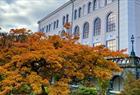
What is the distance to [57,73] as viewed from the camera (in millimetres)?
14789

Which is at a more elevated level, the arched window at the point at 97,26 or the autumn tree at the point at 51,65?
the arched window at the point at 97,26

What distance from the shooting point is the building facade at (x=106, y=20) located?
38594 mm

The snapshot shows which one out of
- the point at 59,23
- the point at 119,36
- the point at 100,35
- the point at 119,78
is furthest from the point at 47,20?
the point at 119,78

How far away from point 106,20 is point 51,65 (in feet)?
96.0

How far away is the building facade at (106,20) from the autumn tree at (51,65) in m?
22.8

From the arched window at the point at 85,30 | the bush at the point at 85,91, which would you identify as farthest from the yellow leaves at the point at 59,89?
the arched window at the point at 85,30

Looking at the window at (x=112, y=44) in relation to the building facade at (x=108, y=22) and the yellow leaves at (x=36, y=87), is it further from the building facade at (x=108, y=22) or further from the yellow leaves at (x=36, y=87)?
the yellow leaves at (x=36, y=87)

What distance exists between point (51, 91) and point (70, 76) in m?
1.44

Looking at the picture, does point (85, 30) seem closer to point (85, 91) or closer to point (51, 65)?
point (85, 91)

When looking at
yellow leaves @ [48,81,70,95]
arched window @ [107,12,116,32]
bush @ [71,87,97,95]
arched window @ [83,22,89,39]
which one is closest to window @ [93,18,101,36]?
arched window @ [107,12,116,32]

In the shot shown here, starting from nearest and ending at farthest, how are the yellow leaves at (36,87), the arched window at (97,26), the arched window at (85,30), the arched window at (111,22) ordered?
the yellow leaves at (36,87)
the arched window at (111,22)
the arched window at (97,26)
the arched window at (85,30)

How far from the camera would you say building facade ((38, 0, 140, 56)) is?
127 ft

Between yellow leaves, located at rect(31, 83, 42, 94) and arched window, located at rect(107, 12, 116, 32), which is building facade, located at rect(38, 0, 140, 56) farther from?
yellow leaves, located at rect(31, 83, 42, 94)

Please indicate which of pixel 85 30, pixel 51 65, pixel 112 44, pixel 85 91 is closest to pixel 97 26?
pixel 85 30
